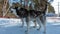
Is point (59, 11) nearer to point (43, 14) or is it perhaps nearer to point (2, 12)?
point (2, 12)

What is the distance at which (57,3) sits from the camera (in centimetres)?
3447

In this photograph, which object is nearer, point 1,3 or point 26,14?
point 26,14

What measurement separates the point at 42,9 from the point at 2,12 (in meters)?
17.1

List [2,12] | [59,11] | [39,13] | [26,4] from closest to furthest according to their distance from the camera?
[26,4], [39,13], [2,12], [59,11]

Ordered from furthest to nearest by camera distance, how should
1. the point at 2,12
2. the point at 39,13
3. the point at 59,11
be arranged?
the point at 59,11
the point at 2,12
the point at 39,13

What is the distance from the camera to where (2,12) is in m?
26.3

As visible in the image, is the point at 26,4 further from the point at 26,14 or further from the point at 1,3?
the point at 1,3

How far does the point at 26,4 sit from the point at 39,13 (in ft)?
3.00

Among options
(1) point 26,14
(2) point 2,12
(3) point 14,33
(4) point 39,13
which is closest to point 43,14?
(4) point 39,13

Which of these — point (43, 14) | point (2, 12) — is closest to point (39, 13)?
point (43, 14)

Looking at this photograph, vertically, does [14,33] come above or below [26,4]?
below

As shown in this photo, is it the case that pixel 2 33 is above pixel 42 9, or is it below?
below

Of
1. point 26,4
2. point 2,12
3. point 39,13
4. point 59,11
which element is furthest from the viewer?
point 59,11

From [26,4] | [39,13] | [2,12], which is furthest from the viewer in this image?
[2,12]
